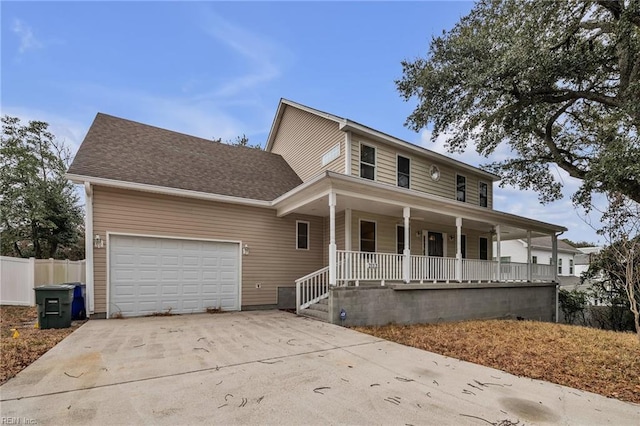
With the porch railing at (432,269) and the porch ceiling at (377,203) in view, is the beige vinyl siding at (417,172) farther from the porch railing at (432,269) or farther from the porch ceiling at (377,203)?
the porch railing at (432,269)

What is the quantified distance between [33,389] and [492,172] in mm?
16228

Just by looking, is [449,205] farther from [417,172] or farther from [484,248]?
[484,248]

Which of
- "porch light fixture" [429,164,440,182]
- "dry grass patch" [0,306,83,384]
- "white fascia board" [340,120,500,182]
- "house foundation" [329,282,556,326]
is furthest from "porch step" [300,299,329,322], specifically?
"porch light fixture" [429,164,440,182]

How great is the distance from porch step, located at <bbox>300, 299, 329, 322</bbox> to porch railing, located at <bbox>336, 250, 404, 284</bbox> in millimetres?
764

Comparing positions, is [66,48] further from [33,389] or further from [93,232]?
[33,389]

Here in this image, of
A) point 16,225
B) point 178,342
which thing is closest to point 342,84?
point 178,342

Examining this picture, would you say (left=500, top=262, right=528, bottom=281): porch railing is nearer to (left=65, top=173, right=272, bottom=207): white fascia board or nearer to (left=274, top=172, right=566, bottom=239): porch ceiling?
(left=274, top=172, right=566, bottom=239): porch ceiling

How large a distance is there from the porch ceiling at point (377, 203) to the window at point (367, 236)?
1.89 feet

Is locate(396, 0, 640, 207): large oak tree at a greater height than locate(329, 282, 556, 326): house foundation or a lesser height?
greater

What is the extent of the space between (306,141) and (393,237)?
5.08m

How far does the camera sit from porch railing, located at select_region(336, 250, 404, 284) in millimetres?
8469

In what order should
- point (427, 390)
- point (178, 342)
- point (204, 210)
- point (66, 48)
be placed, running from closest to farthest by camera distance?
point (427, 390) → point (178, 342) → point (66, 48) → point (204, 210)

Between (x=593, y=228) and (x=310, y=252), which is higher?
(x=593, y=228)

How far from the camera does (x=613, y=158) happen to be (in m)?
8.46
